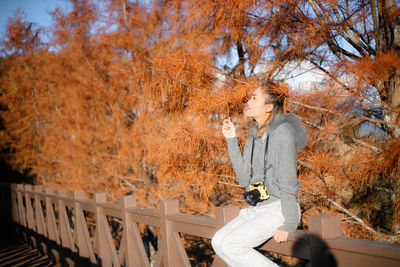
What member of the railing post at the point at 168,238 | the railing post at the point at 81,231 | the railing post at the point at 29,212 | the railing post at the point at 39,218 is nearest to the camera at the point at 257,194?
the railing post at the point at 168,238

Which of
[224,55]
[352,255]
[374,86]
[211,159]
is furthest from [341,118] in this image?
[224,55]

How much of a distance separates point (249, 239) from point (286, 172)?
359 mm

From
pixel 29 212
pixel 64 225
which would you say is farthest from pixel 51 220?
pixel 29 212

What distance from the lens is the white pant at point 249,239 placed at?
5.16 feet

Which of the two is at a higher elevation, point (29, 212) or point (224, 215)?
point (224, 215)

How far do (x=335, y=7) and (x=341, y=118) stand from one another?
891 mm

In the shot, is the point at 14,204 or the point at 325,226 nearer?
the point at 325,226

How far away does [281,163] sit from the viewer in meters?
1.63

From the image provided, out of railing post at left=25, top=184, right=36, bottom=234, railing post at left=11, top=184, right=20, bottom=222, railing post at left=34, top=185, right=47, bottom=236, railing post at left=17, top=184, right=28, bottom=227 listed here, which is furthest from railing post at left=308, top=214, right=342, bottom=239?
railing post at left=11, top=184, right=20, bottom=222

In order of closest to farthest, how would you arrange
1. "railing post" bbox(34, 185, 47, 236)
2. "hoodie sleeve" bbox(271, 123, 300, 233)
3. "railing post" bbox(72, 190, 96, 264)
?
"hoodie sleeve" bbox(271, 123, 300, 233), "railing post" bbox(72, 190, 96, 264), "railing post" bbox(34, 185, 47, 236)

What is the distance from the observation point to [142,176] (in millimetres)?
6496

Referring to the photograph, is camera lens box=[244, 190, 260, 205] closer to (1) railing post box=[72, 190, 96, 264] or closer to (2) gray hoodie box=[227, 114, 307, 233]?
(2) gray hoodie box=[227, 114, 307, 233]

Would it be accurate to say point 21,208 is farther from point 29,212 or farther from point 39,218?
point 39,218

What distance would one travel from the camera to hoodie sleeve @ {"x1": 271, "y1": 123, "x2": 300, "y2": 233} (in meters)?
1.54
